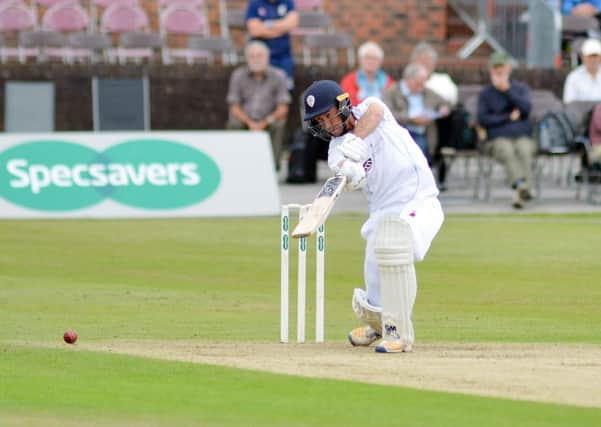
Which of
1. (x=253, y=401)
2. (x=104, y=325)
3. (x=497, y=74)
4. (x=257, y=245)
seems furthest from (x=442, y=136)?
(x=253, y=401)

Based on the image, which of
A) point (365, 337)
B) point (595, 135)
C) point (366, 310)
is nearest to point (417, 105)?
point (595, 135)

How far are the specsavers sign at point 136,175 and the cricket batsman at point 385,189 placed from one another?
862 centimetres

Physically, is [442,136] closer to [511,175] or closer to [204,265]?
[511,175]

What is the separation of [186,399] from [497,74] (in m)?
12.0

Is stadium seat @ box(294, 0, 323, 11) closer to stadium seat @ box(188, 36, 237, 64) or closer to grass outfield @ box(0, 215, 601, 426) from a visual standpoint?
stadium seat @ box(188, 36, 237, 64)

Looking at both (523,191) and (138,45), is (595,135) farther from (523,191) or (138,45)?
(138,45)

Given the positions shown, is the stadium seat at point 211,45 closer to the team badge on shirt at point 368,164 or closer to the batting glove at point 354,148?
Result: the team badge on shirt at point 368,164

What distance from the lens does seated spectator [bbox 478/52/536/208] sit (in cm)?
1853

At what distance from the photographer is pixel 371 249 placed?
8938mm

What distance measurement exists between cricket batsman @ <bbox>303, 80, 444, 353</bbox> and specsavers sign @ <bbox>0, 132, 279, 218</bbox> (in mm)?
8624

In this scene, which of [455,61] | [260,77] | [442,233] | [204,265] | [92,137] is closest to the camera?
[204,265]

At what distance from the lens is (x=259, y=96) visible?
20266mm

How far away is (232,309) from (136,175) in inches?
253

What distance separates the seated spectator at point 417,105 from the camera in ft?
62.2
